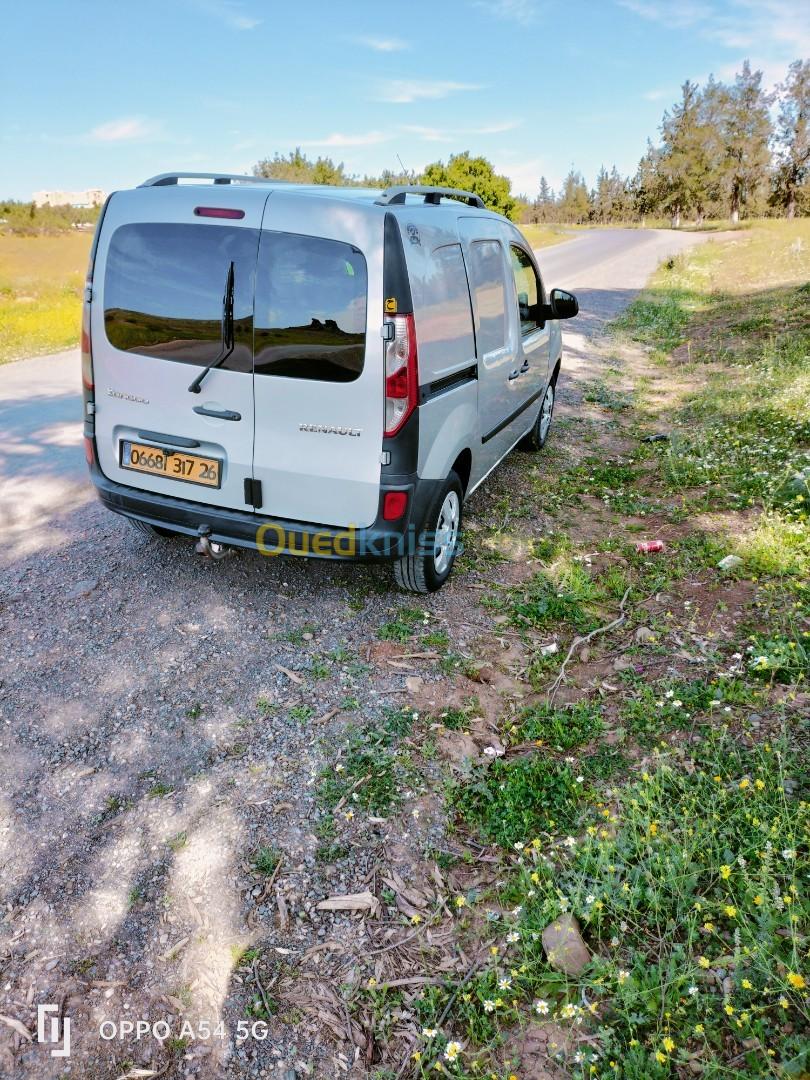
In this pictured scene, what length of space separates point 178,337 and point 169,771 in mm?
2139

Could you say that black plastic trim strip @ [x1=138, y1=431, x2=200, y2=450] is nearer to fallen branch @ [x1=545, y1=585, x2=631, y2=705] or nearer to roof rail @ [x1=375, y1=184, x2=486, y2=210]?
roof rail @ [x1=375, y1=184, x2=486, y2=210]

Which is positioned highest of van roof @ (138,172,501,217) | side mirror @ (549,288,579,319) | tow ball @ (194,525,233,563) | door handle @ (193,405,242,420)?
van roof @ (138,172,501,217)

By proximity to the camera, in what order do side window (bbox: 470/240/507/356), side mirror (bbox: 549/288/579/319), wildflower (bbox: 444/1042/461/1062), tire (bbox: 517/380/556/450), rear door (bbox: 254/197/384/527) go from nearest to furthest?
wildflower (bbox: 444/1042/461/1062) → rear door (bbox: 254/197/384/527) → side window (bbox: 470/240/507/356) → side mirror (bbox: 549/288/579/319) → tire (bbox: 517/380/556/450)

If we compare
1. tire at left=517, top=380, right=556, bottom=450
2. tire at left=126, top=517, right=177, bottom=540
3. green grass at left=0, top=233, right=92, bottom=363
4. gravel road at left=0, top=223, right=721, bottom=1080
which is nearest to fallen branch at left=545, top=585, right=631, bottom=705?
gravel road at left=0, top=223, right=721, bottom=1080

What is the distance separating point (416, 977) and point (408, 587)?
7.72 ft

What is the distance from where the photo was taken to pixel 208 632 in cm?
396

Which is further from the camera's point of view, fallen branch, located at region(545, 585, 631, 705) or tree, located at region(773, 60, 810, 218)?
tree, located at region(773, 60, 810, 218)

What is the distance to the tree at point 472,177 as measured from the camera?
37.0 m

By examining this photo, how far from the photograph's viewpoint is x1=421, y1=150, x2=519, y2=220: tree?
37000mm

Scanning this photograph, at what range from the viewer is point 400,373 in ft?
11.3

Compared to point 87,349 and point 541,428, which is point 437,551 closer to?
point 87,349

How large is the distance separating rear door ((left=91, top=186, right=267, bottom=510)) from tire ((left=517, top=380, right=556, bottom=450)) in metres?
3.83

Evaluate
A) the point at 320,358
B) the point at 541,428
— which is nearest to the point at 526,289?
the point at 541,428

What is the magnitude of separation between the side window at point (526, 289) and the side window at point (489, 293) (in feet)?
1.47
